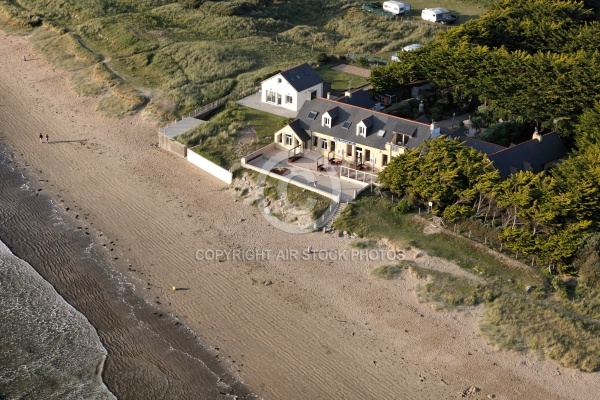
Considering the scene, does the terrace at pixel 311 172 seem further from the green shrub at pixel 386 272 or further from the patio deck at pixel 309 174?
the green shrub at pixel 386 272

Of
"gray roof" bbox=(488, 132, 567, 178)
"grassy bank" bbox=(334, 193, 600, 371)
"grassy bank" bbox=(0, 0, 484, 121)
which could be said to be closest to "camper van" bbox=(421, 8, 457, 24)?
"grassy bank" bbox=(0, 0, 484, 121)

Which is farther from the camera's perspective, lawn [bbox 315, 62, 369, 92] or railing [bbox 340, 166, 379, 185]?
lawn [bbox 315, 62, 369, 92]

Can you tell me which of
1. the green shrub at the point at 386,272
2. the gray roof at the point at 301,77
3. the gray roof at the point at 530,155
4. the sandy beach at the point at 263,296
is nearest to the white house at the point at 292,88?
the gray roof at the point at 301,77

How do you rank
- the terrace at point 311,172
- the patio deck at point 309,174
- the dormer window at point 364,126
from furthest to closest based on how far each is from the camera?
the dormer window at point 364,126
the terrace at point 311,172
the patio deck at point 309,174

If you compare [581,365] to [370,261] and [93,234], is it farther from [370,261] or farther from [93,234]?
[93,234]

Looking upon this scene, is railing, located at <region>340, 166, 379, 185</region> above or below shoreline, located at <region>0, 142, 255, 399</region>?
above

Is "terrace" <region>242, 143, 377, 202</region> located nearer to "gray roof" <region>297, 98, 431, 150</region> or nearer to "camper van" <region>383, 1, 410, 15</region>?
"gray roof" <region>297, 98, 431, 150</region>

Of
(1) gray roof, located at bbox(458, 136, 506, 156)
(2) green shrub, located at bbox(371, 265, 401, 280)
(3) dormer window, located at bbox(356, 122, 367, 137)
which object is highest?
(3) dormer window, located at bbox(356, 122, 367, 137)
